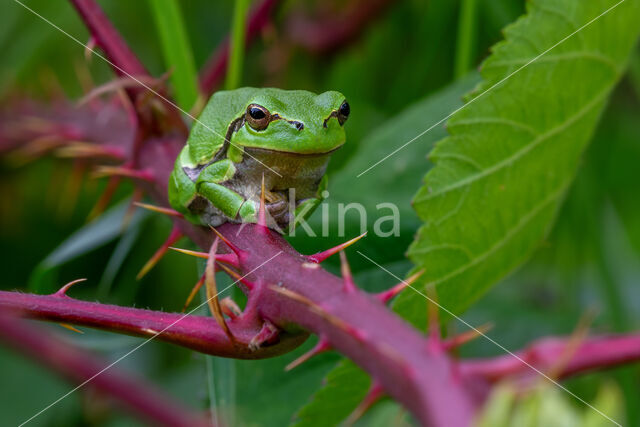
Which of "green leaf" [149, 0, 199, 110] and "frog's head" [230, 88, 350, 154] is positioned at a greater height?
"green leaf" [149, 0, 199, 110]

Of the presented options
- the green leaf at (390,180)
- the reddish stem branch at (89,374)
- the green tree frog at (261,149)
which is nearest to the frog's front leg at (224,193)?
the green tree frog at (261,149)

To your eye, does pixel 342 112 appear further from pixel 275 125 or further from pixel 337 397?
pixel 337 397

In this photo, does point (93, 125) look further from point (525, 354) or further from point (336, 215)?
point (525, 354)

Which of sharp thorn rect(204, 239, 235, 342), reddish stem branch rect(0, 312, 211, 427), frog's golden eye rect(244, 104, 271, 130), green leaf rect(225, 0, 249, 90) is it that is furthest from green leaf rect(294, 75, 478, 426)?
reddish stem branch rect(0, 312, 211, 427)

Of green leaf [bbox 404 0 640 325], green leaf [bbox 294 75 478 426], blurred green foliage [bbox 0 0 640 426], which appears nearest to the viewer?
green leaf [bbox 404 0 640 325]

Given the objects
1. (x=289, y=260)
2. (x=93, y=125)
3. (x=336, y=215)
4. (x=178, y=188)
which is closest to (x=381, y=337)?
(x=289, y=260)

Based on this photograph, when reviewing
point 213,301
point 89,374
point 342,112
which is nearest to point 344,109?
point 342,112

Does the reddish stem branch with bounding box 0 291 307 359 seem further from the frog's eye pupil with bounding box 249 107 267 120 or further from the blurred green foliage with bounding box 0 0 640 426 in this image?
the blurred green foliage with bounding box 0 0 640 426
